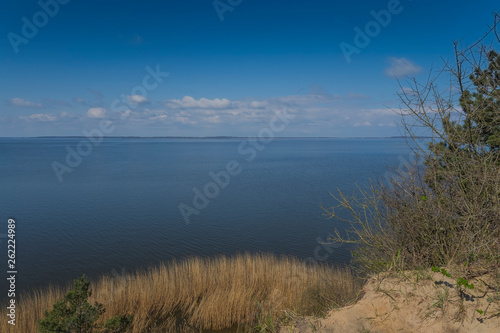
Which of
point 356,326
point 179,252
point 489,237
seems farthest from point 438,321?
point 179,252

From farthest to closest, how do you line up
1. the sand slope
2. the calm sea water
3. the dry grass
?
the calm sea water, the dry grass, the sand slope

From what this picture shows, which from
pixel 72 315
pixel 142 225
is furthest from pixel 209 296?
pixel 142 225

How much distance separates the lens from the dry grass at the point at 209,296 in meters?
8.21

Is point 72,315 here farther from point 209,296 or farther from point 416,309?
point 416,309

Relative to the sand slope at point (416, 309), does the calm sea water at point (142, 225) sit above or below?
below

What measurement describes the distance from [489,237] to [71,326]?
7.23 m

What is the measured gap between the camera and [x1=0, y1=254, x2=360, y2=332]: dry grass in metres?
8.21

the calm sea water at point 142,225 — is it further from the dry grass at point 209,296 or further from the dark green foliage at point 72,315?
the dark green foliage at point 72,315

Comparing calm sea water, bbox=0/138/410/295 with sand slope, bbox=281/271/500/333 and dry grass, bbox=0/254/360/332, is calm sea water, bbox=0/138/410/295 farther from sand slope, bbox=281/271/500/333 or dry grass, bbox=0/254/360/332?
sand slope, bbox=281/271/500/333

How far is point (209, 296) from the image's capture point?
29.9 ft

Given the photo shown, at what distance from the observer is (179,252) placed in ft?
47.5

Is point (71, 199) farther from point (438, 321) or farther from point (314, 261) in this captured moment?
point (438, 321)

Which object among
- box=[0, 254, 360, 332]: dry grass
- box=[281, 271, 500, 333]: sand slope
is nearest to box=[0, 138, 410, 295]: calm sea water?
box=[0, 254, 360, 332]: dry grass

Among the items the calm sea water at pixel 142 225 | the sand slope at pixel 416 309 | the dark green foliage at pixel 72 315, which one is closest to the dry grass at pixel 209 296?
the dark green foliage at pixel 72 315
